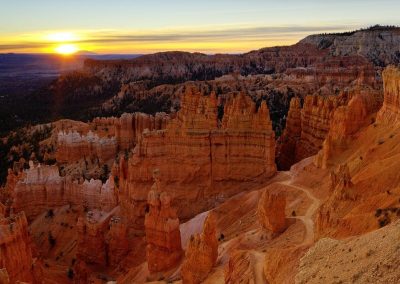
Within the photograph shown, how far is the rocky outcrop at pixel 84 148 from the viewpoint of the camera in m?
63.3

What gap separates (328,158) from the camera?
3831 cm

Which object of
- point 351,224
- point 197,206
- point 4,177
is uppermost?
point 351,224

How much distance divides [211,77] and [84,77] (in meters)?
40.9

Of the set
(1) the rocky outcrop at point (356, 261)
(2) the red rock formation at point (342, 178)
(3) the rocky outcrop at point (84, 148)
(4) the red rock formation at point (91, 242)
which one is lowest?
(4) the red rock formation at point (91, 242)

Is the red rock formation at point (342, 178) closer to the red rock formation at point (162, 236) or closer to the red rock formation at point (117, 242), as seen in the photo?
the red rock formation at point (162, 236)

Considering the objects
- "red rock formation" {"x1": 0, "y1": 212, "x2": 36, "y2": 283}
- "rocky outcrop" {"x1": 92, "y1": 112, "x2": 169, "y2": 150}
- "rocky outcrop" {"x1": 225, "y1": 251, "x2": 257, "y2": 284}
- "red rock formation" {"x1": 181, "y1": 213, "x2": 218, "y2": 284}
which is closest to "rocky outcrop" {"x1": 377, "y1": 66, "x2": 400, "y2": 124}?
"red rock formation" {"x1": 181, "y1": 213, "x2": 218, "y2": 284}

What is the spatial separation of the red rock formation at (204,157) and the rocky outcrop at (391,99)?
842 centimetres

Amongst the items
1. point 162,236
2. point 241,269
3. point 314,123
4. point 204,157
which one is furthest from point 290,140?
point 241,269

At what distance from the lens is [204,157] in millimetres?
43625

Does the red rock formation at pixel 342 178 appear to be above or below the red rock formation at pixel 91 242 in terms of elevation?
above

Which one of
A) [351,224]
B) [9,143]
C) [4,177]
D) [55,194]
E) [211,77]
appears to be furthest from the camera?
[211,77]

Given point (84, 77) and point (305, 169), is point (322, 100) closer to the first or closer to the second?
point (305, 169)

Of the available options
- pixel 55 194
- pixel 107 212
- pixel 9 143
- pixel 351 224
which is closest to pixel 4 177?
pixel 9 143

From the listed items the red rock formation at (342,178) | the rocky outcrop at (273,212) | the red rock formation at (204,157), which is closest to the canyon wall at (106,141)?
the red rock formation at (204,157)
